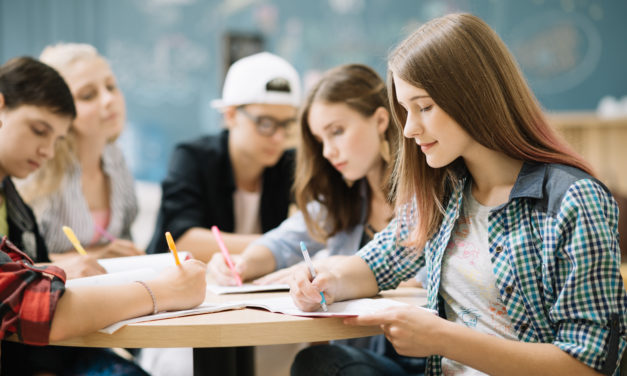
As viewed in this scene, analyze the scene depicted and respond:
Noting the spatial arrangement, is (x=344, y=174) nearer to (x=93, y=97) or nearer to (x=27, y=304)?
(x=27, y=304)

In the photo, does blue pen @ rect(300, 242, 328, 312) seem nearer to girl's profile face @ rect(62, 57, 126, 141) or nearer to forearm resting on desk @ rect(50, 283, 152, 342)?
forearm resting on desk @ rect(50, 283, 152, 342)

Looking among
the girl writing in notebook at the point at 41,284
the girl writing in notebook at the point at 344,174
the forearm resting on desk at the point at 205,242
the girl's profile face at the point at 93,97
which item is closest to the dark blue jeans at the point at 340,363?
the girl writing in notebook at the point at 41,284

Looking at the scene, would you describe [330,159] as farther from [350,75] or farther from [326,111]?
[350,75]

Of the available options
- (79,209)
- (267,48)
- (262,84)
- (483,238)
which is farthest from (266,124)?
(267,48)

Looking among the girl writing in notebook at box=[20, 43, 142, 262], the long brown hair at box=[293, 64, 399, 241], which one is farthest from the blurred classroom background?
the long brown hair at box=[293, 64, 399, 241]

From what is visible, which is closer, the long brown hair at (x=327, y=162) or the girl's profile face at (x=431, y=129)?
the girl's profile face at (x=431, y=129)

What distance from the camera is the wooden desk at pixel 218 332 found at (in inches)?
40.3

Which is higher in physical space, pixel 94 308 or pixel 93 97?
pixel 93 97

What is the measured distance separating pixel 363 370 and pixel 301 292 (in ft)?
0.80

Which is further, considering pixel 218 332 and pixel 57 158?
pixel 57 158

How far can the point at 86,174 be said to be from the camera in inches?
90.5

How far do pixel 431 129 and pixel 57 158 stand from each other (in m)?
1.51

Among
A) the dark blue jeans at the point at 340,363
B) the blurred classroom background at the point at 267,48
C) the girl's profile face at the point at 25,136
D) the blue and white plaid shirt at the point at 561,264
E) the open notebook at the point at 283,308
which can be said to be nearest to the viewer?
the blue and white plaid shirt at the point at 561,264

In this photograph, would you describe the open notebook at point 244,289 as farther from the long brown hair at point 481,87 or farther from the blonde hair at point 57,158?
the blonde hair at point 57,158
